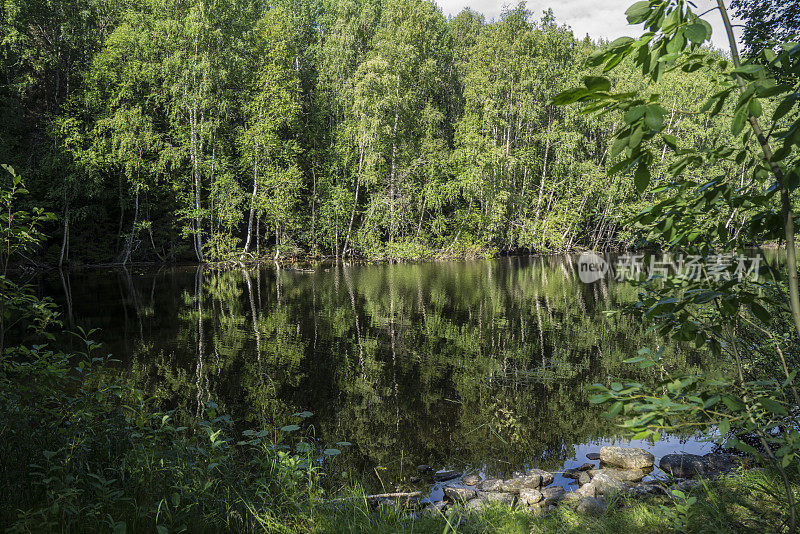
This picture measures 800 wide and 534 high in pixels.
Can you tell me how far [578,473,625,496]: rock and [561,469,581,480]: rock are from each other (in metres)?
0.21

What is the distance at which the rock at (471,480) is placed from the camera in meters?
4.63

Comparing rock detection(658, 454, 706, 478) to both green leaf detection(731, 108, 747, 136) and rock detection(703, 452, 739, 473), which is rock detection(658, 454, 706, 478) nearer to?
rock detection(703, 452, 739, 473)

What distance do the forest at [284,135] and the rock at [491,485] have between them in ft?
75.5

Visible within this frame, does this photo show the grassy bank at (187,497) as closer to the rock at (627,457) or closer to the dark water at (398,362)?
the rock at (627,457)

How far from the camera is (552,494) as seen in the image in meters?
4.30

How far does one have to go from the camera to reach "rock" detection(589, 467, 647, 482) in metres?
4.66

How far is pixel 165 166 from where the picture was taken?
27.2 m

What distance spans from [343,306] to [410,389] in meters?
6.70

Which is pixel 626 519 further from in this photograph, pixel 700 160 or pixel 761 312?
pixel 700 160

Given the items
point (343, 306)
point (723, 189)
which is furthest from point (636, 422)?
point (343, 306)

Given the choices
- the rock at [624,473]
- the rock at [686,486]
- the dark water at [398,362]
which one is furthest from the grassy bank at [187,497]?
the dark water at [398,362]

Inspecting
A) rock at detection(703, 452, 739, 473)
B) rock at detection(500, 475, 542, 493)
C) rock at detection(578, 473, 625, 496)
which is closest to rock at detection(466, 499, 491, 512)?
rock at detection(500, 475, 542, 493)

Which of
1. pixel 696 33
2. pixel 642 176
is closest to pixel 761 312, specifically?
pixel 642 176

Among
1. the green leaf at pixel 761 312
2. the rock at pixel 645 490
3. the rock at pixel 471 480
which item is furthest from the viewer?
the rock at pixel 471 480
